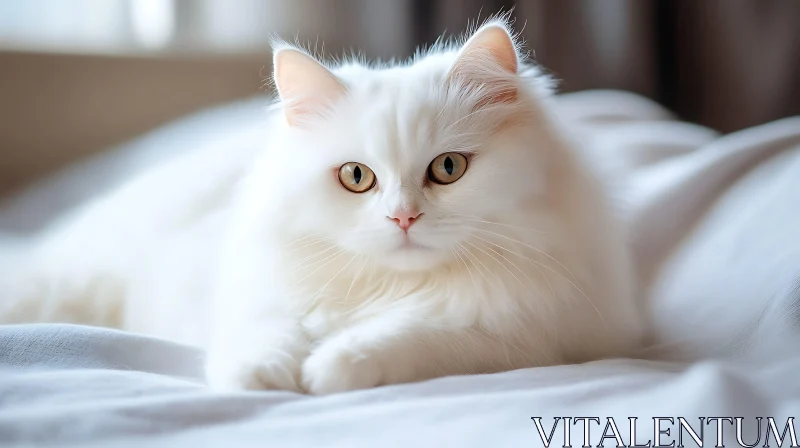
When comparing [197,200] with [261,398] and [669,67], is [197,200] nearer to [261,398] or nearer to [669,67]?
[261,398]

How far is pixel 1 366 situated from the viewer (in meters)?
1.15

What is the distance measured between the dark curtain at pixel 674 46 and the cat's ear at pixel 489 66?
1.63m

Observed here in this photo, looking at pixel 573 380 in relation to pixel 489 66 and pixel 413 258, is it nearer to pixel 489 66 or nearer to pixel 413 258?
pixel 413 258

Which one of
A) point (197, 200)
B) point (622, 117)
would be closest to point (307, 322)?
point (197, 200)

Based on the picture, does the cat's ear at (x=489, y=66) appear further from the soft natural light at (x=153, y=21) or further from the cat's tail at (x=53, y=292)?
the soft natural light at (x=153, y=21)

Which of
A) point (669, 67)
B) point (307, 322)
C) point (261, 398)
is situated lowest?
point (261, 398)

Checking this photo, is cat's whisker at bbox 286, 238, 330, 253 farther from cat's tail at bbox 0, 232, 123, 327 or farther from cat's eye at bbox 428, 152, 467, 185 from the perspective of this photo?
cat's tail at bbox 0, 232, 123, 327

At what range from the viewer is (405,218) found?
3.63ft

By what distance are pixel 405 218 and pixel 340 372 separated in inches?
9.6

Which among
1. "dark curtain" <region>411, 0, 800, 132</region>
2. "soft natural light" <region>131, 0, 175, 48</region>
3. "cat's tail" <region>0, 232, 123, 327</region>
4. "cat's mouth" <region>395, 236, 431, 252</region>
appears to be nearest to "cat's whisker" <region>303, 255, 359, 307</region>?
"cat's mouth" <region>395, 236, 431, 252</region>

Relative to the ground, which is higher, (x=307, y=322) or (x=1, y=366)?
(x=307, y=322)

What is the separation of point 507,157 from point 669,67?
2054 mm

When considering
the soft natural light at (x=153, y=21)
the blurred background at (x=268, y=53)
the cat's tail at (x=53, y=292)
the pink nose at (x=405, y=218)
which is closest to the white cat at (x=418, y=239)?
the pink nose at (x=405, y=218)

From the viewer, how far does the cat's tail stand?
63.0 inches
